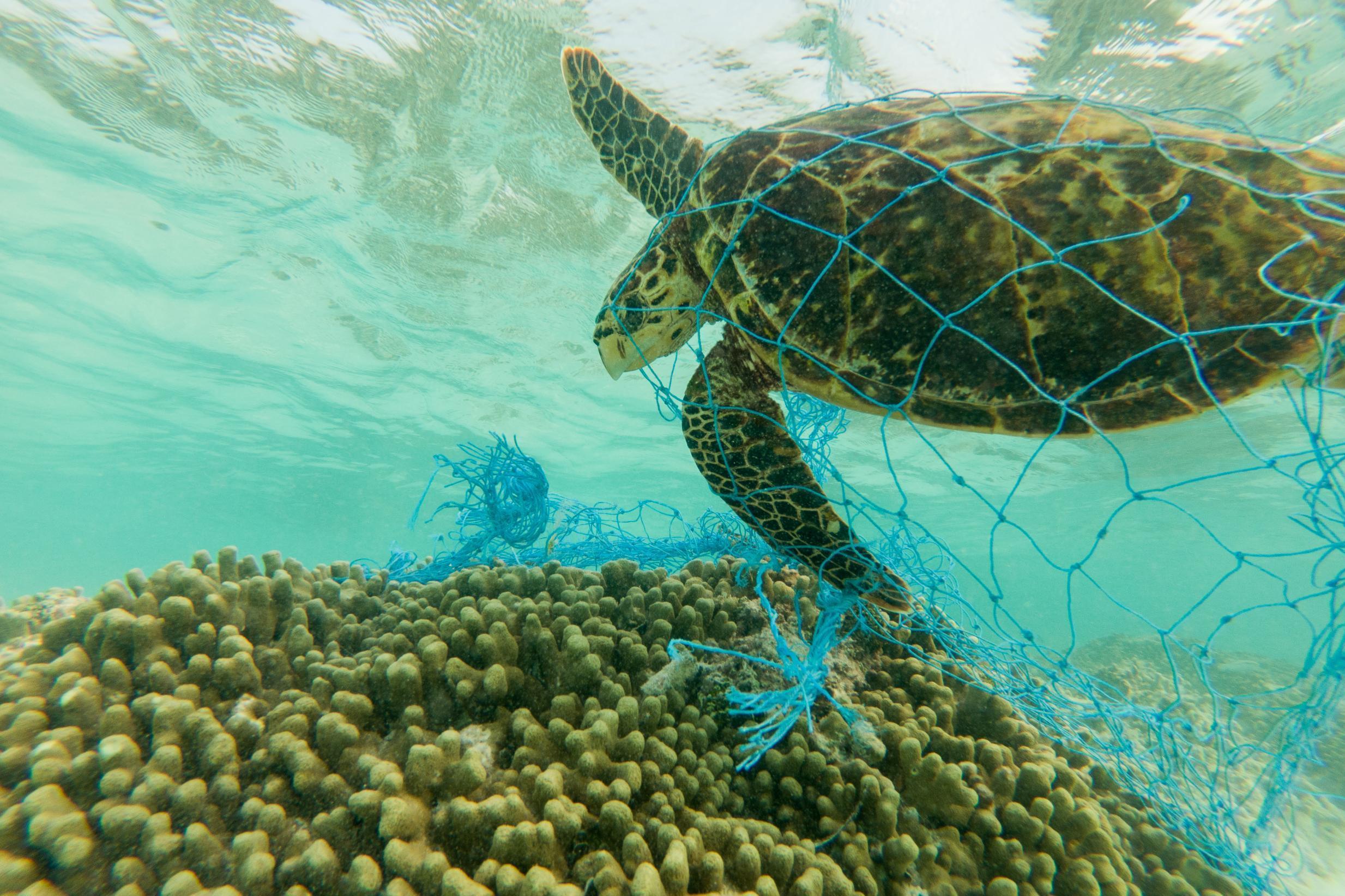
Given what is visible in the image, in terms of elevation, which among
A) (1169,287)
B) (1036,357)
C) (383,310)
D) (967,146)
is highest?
(967,146)

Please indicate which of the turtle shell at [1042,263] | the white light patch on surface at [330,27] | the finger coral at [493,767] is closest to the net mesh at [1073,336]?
the turtle shell at [1042,263]

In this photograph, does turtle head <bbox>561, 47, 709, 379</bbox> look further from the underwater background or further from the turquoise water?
the turquoise water

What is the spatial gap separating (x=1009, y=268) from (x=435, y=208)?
1036cm

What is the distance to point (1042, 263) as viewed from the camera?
7.02 feet

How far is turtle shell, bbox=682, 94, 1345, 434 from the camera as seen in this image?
7.06 feet

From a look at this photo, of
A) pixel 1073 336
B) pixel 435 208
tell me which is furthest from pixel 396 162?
pixel 1073 336

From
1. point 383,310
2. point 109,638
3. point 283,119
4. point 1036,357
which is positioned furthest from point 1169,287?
point 383,310

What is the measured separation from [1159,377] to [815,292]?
1.52m

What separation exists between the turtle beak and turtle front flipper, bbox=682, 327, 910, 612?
0.68 metres

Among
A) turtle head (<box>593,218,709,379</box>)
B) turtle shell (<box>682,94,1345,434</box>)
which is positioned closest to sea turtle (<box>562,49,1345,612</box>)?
turtle shell (<box>682,94,1345,434</box>)

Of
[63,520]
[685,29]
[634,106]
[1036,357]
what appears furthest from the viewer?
[63,520]

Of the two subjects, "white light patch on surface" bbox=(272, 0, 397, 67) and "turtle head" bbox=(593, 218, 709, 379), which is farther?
"white light patch on surface" bbox=(272, 0, 397, 67)

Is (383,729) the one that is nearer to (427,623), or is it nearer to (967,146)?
(427,623)

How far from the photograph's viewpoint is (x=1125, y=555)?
44.4 meters
